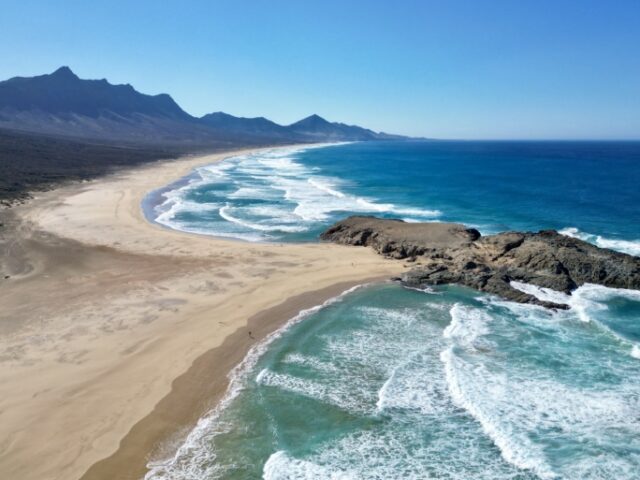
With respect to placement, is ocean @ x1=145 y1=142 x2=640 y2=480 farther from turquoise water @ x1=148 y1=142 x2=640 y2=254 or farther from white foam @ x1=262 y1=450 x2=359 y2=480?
turquoise water @ x1=148 y1=142 x2=640 y2=254

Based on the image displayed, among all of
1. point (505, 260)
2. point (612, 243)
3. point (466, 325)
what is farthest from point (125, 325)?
point (612, 243)

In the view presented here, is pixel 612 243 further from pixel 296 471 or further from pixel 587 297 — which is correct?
pixel 296 471

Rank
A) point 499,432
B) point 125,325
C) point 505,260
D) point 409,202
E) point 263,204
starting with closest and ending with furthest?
point 499,432 < point 125,325 < point 505,260 < point 263,204 < point 409,202

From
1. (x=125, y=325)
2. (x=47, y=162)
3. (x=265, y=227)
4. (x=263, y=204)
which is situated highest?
(x=47, y=162)

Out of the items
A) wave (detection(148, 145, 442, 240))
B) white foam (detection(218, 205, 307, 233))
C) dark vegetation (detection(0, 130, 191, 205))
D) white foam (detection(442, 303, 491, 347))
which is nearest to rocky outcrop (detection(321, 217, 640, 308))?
white foam (detection(442, 303, 491, 347))

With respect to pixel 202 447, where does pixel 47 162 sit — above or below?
above

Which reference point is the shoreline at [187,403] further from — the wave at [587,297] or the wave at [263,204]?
→ the wave at [263,204]

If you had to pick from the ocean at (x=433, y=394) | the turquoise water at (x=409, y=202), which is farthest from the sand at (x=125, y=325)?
the turquoise water at (x=409, y=202)
